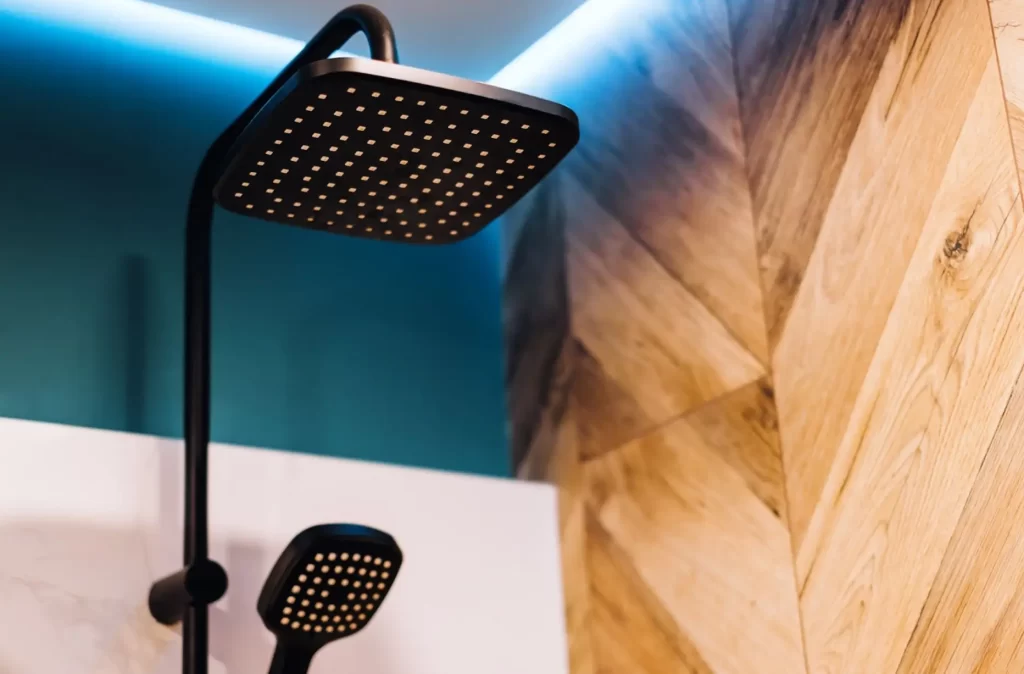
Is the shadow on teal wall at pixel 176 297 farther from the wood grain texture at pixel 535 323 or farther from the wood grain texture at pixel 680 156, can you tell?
the wood grain texture at pixel 680 156

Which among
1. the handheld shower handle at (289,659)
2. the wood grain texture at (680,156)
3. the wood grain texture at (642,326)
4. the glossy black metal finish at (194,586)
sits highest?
the wood grain texture at (680,156)

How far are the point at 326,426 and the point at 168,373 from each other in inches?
6.9

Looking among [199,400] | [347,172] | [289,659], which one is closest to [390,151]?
[347,172]

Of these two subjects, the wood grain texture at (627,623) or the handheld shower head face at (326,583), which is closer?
the handheld shower head face at (326,583)

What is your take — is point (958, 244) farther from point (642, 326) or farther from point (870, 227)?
point (642, 326)

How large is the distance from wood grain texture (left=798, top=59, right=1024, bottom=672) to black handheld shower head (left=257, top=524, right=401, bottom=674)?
0.36 meters

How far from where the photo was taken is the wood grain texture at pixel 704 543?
0.93m

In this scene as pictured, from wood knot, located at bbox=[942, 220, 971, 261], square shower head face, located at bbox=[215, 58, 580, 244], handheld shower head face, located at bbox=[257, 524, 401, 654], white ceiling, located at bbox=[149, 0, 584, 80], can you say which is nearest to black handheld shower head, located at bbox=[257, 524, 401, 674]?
handheld shower head face, located at bbox=[257, 524, 401, 654]

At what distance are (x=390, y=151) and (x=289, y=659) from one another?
0.40 metres

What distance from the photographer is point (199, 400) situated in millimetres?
896

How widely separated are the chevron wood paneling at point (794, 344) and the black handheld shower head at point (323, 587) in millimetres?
331

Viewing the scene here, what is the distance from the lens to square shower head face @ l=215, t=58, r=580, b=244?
0.67 metres

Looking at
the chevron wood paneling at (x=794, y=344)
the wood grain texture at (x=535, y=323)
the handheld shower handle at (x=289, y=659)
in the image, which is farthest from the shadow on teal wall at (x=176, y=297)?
the handheld shower handle at (x=289, y=659)

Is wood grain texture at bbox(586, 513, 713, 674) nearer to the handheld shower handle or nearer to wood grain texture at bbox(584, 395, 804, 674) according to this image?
wood grain texture at bbox(584, 395, 804, 674)
